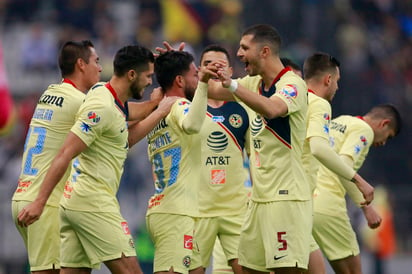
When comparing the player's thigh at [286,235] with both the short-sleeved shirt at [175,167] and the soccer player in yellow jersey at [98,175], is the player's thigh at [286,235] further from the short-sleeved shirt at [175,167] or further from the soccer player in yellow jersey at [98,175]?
the soccer player in yellow jersey at [98,175]

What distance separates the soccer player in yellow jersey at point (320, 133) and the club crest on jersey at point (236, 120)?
0.80 metres

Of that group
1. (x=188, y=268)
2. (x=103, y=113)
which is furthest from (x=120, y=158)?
(x=188, y=268)

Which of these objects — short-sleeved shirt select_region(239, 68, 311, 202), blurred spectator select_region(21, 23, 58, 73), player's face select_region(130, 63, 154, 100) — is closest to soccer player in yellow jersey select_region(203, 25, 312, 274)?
short-sleeved shirt select_region(239, 68, 311, 202)

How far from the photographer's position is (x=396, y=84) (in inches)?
871

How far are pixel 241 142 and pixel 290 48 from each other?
11.4m

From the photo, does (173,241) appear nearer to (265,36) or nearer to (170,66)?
(170,66)

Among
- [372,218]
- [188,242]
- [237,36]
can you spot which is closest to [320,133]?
[372,218]

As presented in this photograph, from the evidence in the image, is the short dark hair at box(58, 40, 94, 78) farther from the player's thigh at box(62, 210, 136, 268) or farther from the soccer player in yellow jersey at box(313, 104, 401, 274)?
the soccer player in yellow jersey at box(313, 104, 401, 274)

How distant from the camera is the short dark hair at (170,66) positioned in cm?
1030

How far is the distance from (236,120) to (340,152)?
123 cm

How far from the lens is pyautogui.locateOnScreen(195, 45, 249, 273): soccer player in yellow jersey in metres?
11.0

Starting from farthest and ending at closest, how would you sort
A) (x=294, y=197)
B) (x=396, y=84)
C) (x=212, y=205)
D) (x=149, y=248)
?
(x=396, y=84) → (x=149, y=248) → (x=212, y=205) → (x=294, y=197)

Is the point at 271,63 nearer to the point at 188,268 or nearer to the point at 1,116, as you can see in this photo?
the point at 188,268

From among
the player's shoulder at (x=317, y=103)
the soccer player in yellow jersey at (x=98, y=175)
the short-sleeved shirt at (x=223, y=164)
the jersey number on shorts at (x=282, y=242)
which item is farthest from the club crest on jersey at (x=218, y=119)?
the jersey number on shorts at (x=282, y=242)
